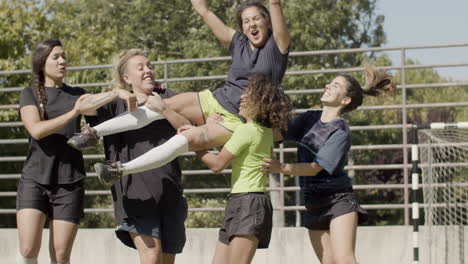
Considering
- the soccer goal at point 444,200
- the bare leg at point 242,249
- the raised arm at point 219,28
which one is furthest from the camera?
the soccer goal at point 444,200

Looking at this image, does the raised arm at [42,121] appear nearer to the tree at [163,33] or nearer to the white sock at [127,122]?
the white sock at [127,122]

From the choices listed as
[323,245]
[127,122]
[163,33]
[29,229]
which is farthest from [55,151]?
[163,33]

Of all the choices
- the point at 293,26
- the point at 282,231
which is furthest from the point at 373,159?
the point at 282,231

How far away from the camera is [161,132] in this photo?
5.84 meters

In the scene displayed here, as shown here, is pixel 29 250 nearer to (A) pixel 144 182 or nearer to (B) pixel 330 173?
(A) pixel 144 182

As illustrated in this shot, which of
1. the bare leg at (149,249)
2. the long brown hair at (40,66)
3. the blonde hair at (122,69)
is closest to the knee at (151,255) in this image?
the bare leg at (149,249)

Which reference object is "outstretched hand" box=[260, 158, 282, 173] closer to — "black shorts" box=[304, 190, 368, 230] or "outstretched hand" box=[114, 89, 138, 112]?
"black shorts" box=[304, 190, 368, 230]

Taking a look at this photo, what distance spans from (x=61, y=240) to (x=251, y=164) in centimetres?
157

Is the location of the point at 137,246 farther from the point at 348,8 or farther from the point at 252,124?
the point at 348,8

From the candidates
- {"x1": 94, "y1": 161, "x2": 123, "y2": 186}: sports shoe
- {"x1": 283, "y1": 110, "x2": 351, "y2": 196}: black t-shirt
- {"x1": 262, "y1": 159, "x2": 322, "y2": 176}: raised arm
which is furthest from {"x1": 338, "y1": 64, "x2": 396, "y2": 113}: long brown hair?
{"x1": 94, "y1": 161, "x2": 123, "y2": 186}: sports shoe

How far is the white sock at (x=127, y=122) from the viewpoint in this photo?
5.55m

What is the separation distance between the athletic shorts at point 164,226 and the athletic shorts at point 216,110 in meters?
0.62

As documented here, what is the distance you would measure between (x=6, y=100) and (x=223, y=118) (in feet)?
38.5

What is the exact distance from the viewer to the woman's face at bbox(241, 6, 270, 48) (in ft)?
18.8
